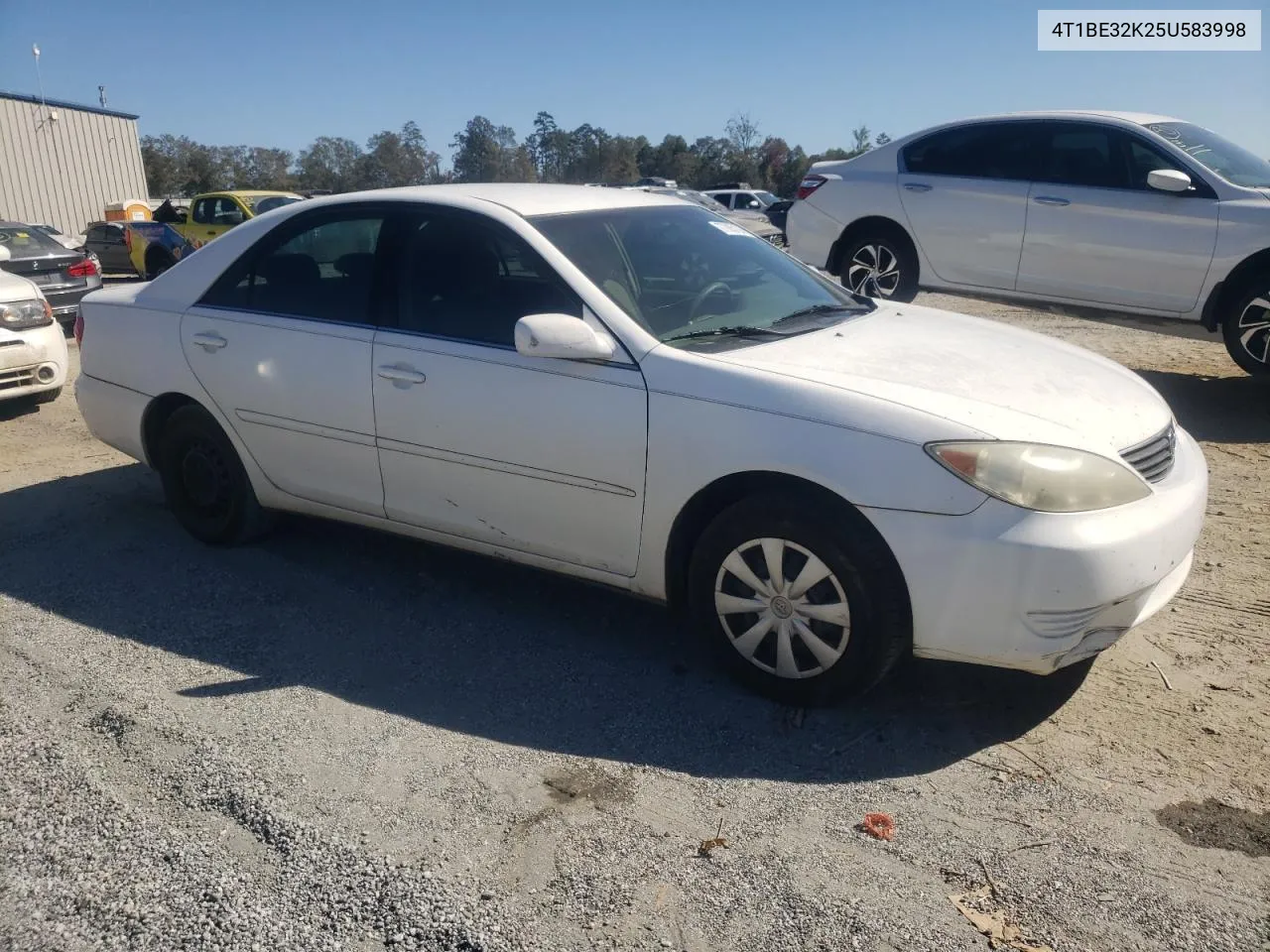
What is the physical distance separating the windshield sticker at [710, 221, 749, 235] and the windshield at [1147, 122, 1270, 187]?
430cm

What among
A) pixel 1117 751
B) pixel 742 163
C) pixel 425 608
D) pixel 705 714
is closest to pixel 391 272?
pixel 425 608

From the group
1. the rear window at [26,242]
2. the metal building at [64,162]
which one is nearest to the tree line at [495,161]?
the metal building at [64,162]

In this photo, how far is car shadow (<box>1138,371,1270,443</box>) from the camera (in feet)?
22.0

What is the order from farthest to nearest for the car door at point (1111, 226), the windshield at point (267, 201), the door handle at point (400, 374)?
the windshield at point (267, 201) → the car door at point (1111, 226) → the door handle at point (400, 374)

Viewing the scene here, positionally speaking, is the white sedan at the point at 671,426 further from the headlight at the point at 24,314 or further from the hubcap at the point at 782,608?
the headlight at the point at 24,314

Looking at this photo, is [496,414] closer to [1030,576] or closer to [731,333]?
[731,333]

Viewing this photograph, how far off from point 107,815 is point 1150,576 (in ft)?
10.1

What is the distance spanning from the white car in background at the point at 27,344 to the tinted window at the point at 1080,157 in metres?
7.59

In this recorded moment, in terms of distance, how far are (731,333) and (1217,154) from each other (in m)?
5.62

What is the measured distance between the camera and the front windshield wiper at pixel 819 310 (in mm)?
4113

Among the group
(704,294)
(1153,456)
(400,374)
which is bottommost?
(1153,456)

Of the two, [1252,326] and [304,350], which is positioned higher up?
[304,350]

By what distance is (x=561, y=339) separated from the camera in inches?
140

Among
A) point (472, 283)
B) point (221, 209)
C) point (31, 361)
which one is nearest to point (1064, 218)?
point (472, 283)
